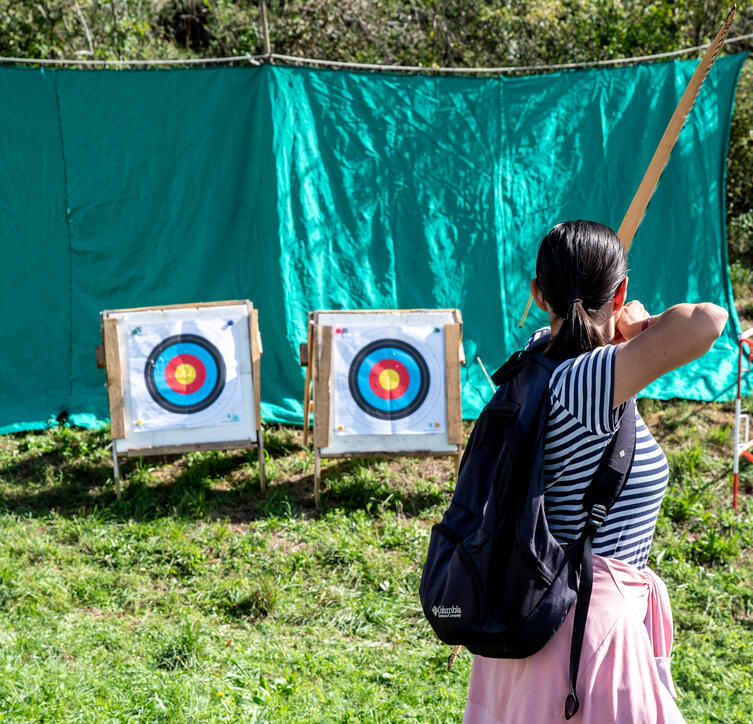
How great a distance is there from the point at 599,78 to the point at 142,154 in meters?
3.01

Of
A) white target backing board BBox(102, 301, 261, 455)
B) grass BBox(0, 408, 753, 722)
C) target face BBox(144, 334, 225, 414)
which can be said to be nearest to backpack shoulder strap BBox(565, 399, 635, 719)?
grass BBox(0, 408, 753, 722)

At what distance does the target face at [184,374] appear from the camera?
4664 millimetres

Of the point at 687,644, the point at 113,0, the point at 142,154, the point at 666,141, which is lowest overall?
the point at 687,644

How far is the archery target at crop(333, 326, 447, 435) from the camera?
458 centimetres

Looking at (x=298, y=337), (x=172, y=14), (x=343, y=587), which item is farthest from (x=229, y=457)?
(x=172, y=14)

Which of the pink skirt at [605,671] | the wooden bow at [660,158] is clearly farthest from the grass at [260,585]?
the wooden bow at [660,158]

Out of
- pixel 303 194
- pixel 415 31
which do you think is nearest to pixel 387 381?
pixel 303 194

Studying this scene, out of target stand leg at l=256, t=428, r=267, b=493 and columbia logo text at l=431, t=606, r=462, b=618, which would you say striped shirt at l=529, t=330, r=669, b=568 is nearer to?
columbia logo text at l=431, t=606, r=462, b=618

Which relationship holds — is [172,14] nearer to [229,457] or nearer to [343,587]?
[229,457]

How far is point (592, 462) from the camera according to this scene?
1.52 metres

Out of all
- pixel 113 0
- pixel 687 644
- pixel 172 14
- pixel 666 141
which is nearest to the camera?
pixel 666 141

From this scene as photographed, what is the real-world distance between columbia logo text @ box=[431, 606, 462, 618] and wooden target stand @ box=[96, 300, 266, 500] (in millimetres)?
3038

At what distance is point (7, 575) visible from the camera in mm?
3627

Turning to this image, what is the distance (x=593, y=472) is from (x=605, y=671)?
1.11 ft
